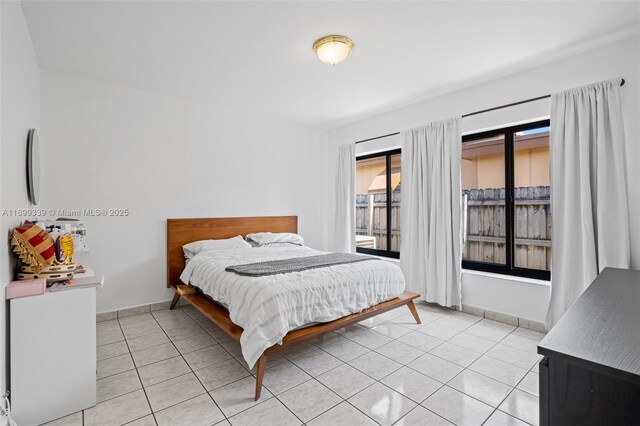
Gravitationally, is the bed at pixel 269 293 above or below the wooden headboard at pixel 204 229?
below

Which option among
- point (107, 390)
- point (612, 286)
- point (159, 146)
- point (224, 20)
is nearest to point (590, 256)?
point (612, 286)

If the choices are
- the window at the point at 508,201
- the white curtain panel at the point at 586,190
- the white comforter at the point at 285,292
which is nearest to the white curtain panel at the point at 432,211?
the window at the point at 508,201

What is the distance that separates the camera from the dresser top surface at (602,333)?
0.87 meters

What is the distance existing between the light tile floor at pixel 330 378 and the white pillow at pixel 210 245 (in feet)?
2.71

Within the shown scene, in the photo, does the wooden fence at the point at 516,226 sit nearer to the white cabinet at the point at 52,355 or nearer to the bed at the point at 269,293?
the bed at the point at 269,293

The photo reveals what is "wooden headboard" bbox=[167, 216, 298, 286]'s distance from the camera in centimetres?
372

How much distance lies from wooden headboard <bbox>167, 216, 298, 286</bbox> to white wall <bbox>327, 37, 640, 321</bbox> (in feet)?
7.42

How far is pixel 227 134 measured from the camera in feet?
13.9

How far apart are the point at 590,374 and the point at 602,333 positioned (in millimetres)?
292

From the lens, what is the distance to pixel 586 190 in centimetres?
261

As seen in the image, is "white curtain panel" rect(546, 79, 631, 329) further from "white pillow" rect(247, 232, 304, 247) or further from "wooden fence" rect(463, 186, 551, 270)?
"white pillow" rect(247, 232, 304, 247)

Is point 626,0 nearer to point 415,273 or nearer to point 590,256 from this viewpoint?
point 590,256

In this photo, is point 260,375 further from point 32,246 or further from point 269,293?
point 32,246

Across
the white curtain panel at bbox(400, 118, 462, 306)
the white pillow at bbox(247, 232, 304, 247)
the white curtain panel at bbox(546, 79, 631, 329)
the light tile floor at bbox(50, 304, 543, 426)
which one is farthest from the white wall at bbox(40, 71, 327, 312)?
the white curtain panel at bbox(546, 79, 631, 329)
